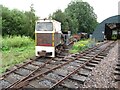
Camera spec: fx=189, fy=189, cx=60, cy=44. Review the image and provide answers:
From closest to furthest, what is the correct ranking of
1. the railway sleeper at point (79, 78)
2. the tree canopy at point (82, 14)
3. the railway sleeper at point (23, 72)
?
1. the railway sleeper at point (79, 78)
2. the railway sleeper at point (23, 72)
3. the tree canopy at point (82, 14)

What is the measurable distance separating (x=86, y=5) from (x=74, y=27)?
17667 millimetres

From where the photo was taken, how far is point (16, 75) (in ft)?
27.9

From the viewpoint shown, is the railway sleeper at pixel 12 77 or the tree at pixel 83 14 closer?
the railway sleeper at pixel 12 77

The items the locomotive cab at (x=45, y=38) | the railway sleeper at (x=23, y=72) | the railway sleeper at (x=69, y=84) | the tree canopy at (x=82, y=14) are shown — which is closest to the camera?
the railway sleeper at (x=69, y=84)

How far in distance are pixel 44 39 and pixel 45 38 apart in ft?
0.35

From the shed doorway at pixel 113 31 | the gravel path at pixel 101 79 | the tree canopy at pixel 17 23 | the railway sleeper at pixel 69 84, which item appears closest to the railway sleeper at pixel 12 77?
the railway sleeper at pixel 69 84

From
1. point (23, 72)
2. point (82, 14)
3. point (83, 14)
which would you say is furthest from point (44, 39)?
point (83, 14)

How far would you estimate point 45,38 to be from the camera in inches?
506

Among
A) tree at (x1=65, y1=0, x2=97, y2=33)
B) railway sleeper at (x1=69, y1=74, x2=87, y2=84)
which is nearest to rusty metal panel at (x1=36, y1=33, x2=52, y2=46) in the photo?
railway sleeper at (x1=69, y1=74, x2=87, y2=84)

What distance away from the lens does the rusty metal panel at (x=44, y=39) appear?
504 inches

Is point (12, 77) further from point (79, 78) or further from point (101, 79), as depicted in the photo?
point (101, 79)

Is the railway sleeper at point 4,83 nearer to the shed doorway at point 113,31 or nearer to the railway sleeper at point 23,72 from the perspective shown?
the railway sleeper at point 23,72

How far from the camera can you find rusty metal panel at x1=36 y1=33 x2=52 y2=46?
12789 millimetres

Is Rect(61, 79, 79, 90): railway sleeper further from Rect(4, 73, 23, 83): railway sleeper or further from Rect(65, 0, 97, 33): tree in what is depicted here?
Rect(65, 0, 97, 33): tree
